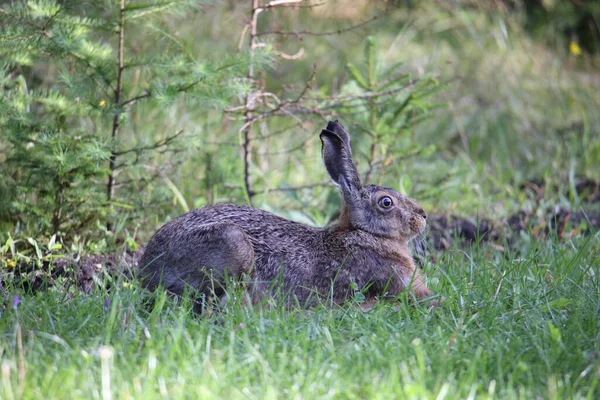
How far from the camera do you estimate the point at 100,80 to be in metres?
5.80

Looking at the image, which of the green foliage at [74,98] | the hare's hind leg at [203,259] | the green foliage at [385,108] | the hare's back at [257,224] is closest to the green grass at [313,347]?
the hare's hind leg at [203,259]

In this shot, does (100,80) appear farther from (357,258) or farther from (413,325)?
(413,325)

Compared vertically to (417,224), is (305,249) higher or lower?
lower

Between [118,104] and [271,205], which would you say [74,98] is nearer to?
[118,104]

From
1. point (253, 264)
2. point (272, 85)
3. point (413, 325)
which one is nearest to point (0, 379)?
point (253, 264)

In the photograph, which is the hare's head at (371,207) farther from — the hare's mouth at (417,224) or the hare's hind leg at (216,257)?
the hare's hind leg at (216,257)

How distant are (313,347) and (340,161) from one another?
1.70 m

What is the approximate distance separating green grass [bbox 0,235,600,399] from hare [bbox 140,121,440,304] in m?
0.23

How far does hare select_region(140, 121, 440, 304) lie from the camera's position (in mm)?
4664

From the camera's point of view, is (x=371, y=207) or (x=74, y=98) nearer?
(x=371, y=207)

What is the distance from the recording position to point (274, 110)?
247 inches

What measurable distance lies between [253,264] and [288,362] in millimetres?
1188

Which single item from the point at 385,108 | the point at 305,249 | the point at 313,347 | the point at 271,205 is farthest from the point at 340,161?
the point at 271,205

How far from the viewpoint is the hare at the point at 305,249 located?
4664 millimetres
